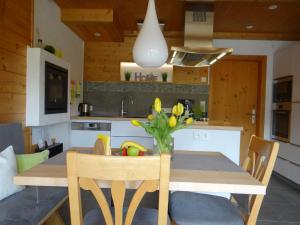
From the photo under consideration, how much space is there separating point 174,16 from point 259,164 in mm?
2769

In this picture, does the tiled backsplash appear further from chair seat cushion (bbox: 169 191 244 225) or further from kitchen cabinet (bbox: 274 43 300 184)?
chair seat cushion (bbox: 169 191 244 225)

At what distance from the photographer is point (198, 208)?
5.15 ft

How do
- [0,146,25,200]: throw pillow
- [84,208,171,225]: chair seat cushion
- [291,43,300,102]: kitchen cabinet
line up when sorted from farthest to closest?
[291,43,300,102]: kitchen cabinet < [0,146,25,200]: throw pillow < [84,208,171,225]: chair seat cushion

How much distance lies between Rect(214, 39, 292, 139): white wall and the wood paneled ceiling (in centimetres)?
20

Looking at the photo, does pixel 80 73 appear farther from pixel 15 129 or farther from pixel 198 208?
pixel 198 208

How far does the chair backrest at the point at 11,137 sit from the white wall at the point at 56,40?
599 millimetres

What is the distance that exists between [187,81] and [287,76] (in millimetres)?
1549

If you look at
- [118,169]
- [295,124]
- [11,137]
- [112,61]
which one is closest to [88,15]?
[112,61]

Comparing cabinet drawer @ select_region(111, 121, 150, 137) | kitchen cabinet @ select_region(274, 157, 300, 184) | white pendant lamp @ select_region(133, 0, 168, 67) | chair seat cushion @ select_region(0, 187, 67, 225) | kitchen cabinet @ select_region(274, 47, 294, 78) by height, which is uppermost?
kitchen cabinet @ select_region(274, 47, 294, 78)

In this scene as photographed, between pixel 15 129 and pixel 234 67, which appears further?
pixel 234 67

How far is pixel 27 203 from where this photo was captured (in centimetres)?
163

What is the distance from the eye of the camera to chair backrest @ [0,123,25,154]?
202 cm

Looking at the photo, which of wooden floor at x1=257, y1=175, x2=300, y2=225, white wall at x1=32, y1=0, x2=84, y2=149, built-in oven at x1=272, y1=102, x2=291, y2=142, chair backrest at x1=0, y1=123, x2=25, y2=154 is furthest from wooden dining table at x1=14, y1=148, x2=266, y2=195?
built-in oven at x1=272, y1=102, x2=291, y2=142

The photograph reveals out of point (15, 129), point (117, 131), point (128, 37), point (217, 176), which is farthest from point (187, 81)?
point (217, 176)
